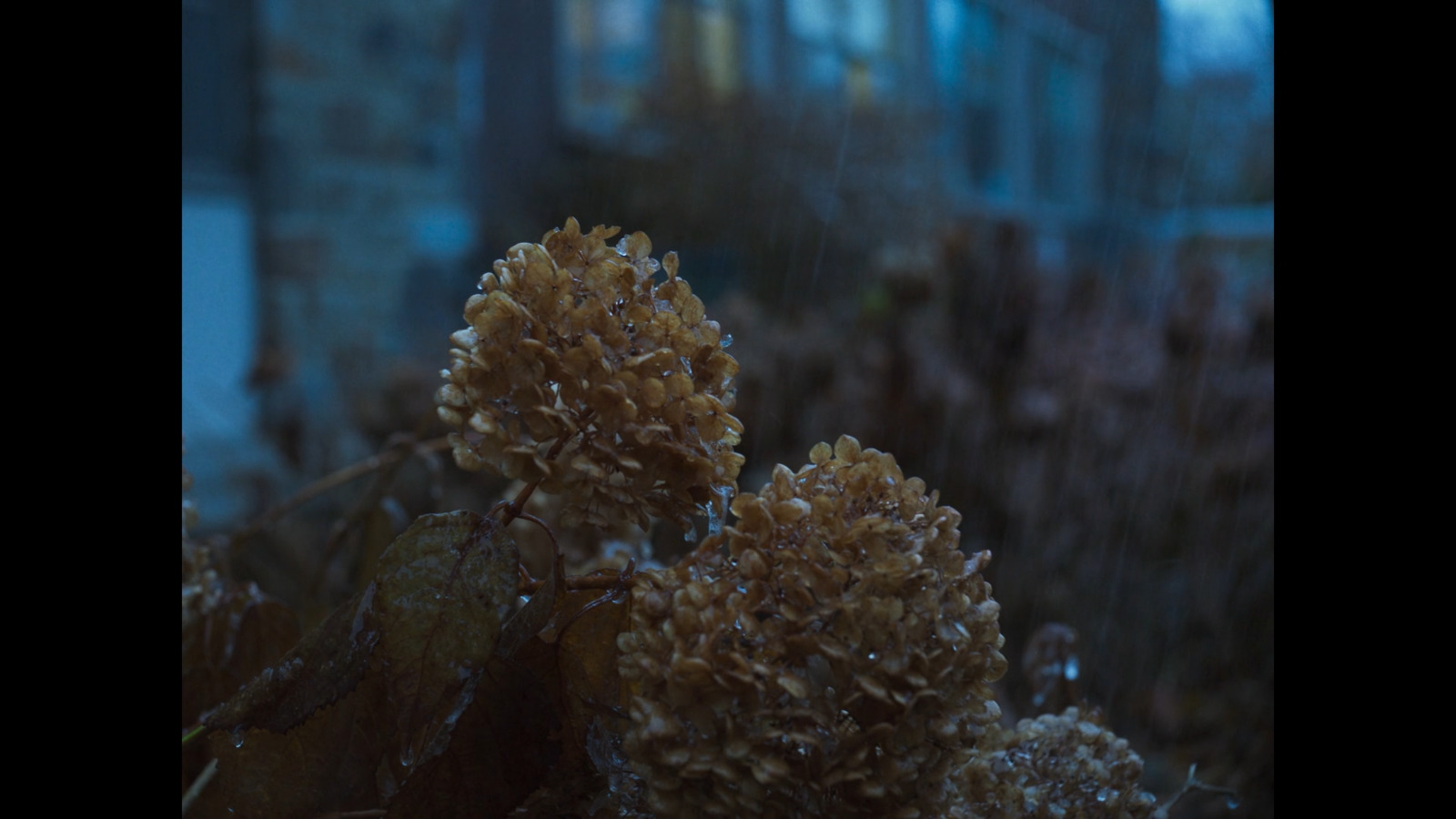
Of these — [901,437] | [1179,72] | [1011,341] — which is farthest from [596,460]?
[1179,72]

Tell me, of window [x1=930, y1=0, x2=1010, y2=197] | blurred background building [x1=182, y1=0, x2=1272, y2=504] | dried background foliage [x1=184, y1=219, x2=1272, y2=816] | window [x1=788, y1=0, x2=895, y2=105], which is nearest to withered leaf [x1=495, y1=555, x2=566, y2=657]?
dried background foliage [x1=184, y1=219, x2=1272, y2=816]

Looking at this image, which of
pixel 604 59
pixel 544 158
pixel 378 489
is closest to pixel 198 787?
pixel 378 489

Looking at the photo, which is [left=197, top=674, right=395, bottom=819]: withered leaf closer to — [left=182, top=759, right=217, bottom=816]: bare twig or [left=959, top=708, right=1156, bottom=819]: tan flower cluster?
[left=182, top=759, right=217, bottom=816]: bare twig

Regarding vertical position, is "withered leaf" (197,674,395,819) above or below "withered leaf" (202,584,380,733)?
below

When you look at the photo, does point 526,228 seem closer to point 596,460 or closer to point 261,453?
point 261,453

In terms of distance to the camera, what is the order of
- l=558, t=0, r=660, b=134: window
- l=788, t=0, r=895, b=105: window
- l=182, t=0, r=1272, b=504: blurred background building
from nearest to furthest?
l=182, t=0, r=1272, b=504: blurred background building < l=558, t=0, r=660, b=134: window < l=788, t=0, r=895, b=105: window

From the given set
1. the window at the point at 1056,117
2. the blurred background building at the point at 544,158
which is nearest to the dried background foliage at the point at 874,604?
the blurred background building at the point at 544,158

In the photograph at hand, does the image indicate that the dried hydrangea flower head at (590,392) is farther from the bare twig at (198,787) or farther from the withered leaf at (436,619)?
the bare twig at (198,787)
